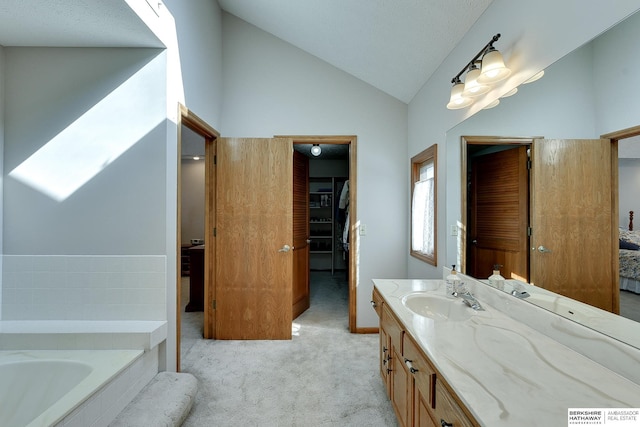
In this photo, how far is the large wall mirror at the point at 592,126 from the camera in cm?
84

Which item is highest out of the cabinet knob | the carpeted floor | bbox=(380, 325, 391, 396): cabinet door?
the cabinet knob

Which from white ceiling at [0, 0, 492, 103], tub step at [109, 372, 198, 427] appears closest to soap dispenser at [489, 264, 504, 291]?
white ceiling at [0, 0, 492, 103]

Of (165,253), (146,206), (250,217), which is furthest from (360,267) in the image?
(146,206)

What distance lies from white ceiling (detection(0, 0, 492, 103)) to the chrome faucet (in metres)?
1.72

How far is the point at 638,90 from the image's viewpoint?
804 mm

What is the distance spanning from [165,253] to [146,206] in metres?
0.34

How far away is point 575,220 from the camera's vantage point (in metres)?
1.07

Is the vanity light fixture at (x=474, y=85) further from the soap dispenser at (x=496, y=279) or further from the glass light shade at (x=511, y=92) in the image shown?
the soap dispenser at (x=496, y=279)

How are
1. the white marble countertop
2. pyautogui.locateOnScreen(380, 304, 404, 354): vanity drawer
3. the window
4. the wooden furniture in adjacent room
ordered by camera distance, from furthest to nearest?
the wooden furniture in adjacent room, the window, pyautogui.locateOnScreen(380, 304, 404, 354): vanity drawer, the white marble countertop

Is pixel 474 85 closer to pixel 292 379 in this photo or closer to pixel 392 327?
pixel 392 327

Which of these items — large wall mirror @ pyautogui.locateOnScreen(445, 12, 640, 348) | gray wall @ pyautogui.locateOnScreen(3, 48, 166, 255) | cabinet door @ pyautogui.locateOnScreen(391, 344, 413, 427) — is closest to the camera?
large wall mirror @ pyautogui.locateOnScreen(445, 12, 640, 348)

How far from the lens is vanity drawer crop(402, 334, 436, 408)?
96 centimetres

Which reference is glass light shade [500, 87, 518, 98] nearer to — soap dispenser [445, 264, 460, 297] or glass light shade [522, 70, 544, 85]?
glass light shade [522, 70, 544, 85]

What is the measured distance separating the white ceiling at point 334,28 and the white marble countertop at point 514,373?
1.83m
